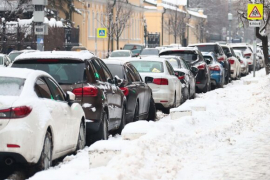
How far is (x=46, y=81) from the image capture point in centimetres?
1067

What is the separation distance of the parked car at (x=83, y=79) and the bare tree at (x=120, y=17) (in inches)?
2188

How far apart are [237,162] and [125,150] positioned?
4.91 ft

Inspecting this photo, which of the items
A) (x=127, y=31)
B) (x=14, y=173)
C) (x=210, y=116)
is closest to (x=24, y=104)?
(x=14, y=173)

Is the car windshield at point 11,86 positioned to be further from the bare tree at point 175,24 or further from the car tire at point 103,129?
the bare tree at point 175,24

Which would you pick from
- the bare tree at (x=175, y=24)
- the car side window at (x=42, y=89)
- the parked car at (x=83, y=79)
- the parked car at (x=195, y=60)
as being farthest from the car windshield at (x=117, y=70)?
the bare tree at (x=175, y=24)

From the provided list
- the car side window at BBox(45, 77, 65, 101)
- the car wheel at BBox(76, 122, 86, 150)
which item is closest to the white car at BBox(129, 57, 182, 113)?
the car wheel at BBox(76, 122, 86, 150)

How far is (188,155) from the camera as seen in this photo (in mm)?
10938

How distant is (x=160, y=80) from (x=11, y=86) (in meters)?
10.5

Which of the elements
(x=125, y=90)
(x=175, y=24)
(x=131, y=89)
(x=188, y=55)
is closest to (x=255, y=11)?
(x=188, y=55)

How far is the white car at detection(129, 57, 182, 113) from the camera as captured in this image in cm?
1995

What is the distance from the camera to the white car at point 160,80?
65.5 ft

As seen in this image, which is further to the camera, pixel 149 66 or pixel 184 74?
pixel 184 74

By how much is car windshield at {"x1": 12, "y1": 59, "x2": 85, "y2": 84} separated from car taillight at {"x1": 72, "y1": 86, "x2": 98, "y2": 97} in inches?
5.5

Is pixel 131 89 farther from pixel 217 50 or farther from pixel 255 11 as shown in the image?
pixel 217 50
